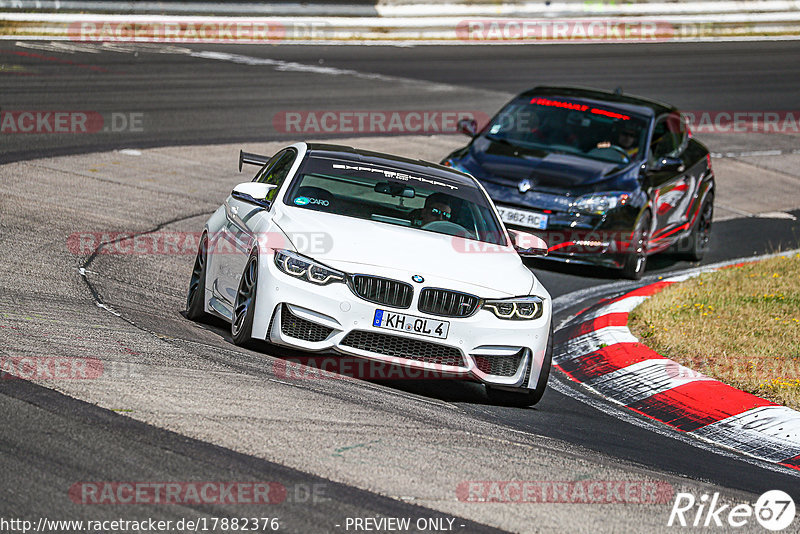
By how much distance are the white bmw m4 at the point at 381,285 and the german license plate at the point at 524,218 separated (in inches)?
133

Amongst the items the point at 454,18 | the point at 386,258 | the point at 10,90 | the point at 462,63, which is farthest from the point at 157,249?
the point at 454,18

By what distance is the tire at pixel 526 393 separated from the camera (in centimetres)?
795

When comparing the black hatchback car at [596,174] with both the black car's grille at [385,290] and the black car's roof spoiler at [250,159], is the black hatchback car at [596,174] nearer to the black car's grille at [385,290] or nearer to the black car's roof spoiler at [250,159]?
the black car's roof spoiler at [250,159]

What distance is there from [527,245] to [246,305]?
87.4 inches

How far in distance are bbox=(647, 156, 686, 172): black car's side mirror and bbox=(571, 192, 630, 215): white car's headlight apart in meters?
0.75

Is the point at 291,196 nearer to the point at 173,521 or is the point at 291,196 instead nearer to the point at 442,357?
the point at 442,357

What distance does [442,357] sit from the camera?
25.0 ft

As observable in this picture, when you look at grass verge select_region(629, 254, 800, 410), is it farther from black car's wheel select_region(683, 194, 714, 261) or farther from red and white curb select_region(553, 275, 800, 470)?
black car's wheel select_region(683, 194, 714, 261)

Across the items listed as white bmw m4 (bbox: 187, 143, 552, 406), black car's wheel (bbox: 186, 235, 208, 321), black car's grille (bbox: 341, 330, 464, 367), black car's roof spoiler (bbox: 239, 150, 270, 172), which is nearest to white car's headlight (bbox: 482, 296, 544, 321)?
white bmw m4 (bbox: 187, 143, 552, 406)

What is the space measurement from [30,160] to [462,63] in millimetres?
14494

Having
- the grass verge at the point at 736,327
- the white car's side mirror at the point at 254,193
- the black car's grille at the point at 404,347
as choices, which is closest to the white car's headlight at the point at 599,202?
the grass verge at the point at 736,327

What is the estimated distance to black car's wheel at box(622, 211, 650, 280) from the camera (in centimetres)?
1255

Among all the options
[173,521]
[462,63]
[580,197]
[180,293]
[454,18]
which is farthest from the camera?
[454,18]

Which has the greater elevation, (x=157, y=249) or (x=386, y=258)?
(x=386, y=258)
